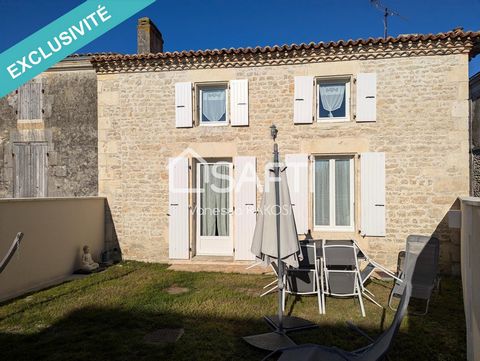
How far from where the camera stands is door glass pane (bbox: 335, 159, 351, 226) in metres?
6.83

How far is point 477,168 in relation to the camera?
10938 millimetres

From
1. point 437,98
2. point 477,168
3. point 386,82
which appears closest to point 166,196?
point 386,82

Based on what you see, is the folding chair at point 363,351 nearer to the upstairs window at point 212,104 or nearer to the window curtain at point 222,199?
the window curtain at point 222,199

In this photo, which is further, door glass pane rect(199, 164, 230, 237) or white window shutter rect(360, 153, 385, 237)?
door glass pane rect(199, 164, 230, 237)

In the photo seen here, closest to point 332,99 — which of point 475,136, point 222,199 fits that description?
point 222,199

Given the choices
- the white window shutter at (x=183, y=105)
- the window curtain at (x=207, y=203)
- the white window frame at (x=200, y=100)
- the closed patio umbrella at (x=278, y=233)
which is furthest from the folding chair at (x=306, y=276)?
the white window shutter at (x=183, y=105)

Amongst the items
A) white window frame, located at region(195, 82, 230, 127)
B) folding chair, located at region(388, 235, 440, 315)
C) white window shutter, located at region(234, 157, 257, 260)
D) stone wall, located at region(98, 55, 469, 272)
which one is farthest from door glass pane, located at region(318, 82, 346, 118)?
folding chair, located at region(388, 235, 440, 315)

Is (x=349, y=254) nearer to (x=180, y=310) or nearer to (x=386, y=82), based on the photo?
(x=180, y=310)

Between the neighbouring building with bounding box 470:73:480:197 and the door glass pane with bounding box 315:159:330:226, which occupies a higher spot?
the neighbouring building with bounding box 470:73:480:197

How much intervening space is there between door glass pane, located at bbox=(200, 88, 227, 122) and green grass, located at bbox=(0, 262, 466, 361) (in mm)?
3623

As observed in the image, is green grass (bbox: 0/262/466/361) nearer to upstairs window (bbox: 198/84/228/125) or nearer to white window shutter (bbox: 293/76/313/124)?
white window shutter (bbox: 293/76/313/124)

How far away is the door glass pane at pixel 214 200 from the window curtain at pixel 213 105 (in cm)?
112

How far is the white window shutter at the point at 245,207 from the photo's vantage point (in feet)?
22.8

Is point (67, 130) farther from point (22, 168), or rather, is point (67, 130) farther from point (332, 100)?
point (332, 100)
